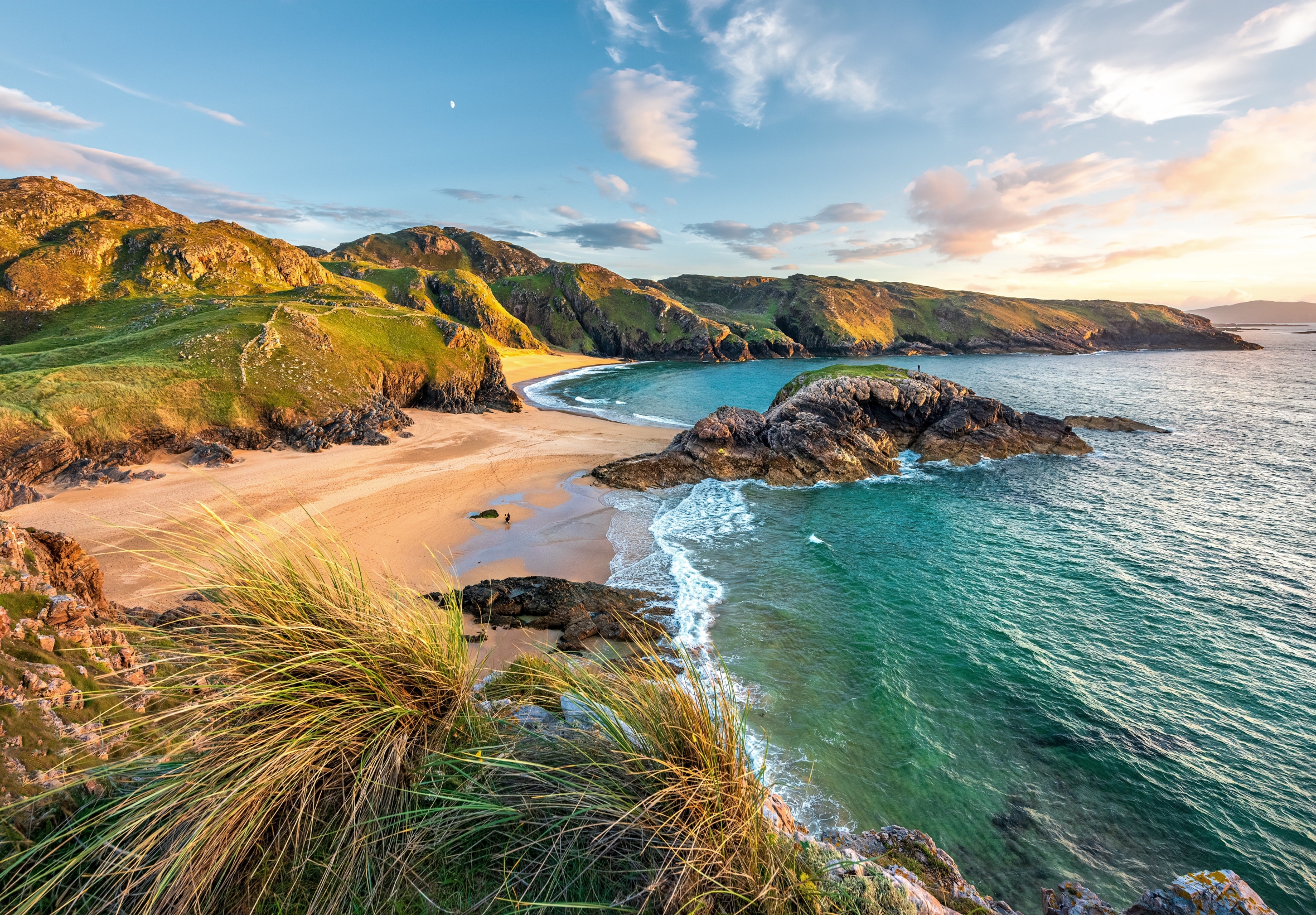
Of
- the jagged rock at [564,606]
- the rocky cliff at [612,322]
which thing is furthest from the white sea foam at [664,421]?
the rocky cliff at [612,322]

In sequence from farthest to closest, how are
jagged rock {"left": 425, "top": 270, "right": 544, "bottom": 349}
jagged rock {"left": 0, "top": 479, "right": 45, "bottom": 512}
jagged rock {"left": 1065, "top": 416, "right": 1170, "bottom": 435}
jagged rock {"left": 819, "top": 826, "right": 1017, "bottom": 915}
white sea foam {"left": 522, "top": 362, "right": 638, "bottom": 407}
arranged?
jagged rock {"left": 425, "top": 270, "right": 544, "bottom": 349} < white sea foam {"left": 522, "top": 362, "right": 638, "bottom": 407} < jagged rock {"left": 1065, "top": 416, "right": 1170, "bottom": 435} < jagged rock {"left": 0, "top": 479, "right": 45, "bottom": 512} < jagged rock {"left": 819, "top": 826, "right": 1017, "bottom": 915}

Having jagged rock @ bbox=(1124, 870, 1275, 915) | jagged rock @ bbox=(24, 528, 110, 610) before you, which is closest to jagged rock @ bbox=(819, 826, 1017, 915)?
jagged rock @ bbox=(1124, 870, 1275, 915)

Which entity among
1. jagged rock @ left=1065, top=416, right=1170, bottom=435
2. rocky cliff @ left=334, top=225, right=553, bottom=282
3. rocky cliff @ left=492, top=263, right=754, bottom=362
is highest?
rocky cliff @ left=334, top=225, right=553, bottom=282

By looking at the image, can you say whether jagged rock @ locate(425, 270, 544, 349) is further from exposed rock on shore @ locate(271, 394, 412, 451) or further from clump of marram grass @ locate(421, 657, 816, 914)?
clump of marram grass @ locate(421, 657, 816, 914)

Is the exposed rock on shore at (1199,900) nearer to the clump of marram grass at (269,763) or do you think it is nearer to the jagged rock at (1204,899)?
the jagged rock at (1204,899)

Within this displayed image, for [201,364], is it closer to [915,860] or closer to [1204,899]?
[915,860]

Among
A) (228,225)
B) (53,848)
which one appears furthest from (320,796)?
(228,225)
